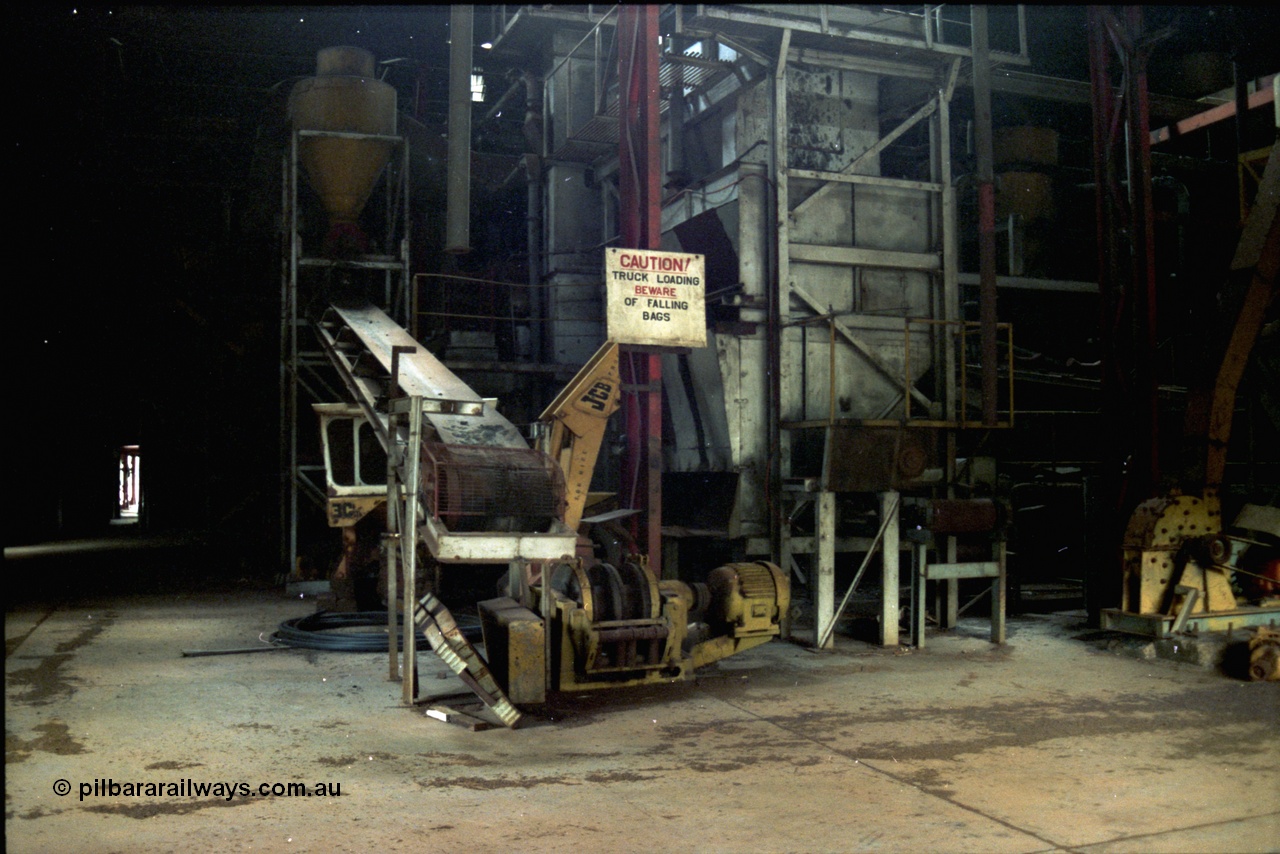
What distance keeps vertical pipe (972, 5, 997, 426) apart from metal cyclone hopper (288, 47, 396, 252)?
27.9 feet

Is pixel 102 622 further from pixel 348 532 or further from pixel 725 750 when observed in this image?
pixel 725 750

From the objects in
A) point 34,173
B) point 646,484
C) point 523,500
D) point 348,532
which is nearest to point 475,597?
point 348,532

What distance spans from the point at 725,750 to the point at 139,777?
11.5 ft

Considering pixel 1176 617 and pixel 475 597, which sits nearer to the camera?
pixel 1176 617

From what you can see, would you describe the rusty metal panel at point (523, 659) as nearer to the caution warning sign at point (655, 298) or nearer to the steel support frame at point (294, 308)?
the caution warning sign at point (655, 298)

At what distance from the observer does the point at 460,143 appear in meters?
7.77

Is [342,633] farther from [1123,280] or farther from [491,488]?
[1123,280]

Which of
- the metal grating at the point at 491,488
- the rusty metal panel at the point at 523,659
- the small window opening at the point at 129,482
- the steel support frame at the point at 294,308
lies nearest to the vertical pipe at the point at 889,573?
the rusty metal panel at the point at 523,659

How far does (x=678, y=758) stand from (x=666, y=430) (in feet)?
25.9

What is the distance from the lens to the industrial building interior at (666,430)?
247 inches

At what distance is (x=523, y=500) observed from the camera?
291 inches

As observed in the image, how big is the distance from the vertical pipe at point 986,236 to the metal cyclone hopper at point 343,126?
850 cm

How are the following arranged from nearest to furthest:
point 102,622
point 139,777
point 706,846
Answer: point 706,846, point 139,777, point 102,622

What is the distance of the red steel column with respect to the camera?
10.7 metres
